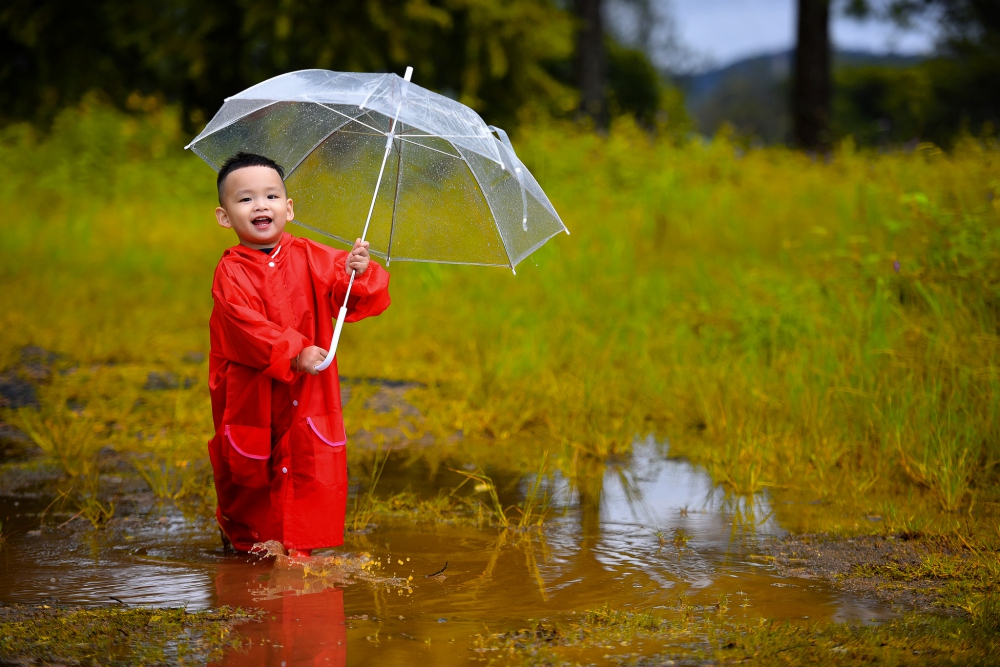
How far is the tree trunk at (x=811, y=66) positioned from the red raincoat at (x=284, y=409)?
41.7ft

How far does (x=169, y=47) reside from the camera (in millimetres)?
9500

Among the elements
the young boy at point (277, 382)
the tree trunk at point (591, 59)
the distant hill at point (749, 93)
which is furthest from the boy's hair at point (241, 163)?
the distant hill at point (749, 93)

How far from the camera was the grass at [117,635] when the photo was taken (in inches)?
105

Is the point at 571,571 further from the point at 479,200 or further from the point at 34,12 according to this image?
the point at 34,12

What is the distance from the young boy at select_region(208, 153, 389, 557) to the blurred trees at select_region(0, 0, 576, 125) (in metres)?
6.14

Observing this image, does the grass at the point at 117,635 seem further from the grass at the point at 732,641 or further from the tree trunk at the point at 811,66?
the tree trunk at the point at 811,66

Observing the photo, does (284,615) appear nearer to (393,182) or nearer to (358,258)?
(358,258)

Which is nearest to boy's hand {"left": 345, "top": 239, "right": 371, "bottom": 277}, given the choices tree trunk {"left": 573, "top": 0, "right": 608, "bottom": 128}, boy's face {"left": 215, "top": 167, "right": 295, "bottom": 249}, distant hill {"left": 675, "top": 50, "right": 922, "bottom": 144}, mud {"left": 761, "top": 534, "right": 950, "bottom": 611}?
boy's face {"left": 215, "top": 167, "right": 295, "bottom": 249}

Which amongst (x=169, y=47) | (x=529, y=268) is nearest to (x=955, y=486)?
(x=529, y=268)

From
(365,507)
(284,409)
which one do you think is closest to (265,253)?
(284,409)

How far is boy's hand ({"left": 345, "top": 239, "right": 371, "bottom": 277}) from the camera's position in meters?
3.48

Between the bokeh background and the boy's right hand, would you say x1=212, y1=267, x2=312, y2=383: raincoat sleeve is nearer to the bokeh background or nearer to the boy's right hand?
the boy's right hand

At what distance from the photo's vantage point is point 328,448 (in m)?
3.55

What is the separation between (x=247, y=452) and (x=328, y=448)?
26cm
